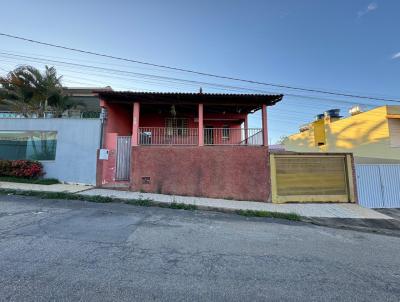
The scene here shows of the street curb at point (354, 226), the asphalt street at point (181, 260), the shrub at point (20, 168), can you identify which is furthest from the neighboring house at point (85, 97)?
the street curb at point (354, 226)

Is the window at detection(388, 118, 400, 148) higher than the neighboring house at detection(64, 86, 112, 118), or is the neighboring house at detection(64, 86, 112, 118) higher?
the neighboring house at detection(64, 86, 112, 118)

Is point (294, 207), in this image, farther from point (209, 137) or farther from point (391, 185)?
point (209, 137)

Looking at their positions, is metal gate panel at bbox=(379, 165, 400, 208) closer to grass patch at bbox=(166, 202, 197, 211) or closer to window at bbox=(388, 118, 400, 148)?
window at bbox=(388, 118, 400, 148)

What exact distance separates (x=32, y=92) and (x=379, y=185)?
20727 mm

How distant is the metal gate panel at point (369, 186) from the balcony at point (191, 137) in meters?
5.01

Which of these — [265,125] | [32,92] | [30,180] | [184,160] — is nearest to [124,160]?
[184,160]

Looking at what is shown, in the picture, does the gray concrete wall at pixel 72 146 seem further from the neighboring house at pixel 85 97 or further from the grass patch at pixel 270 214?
the grass patch at pixel 270 214

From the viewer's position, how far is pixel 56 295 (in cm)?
244

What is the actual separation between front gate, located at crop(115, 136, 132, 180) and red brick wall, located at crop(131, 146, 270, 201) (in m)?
0.91

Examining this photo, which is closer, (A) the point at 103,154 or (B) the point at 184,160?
(B) the point at 184,160

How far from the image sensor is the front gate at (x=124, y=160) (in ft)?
36.6

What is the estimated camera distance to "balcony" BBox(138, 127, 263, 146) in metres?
11.3

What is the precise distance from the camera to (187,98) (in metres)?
11.2

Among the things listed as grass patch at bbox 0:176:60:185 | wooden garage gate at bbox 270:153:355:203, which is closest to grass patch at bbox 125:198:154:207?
grass patch at bbox 0:176:60:185
